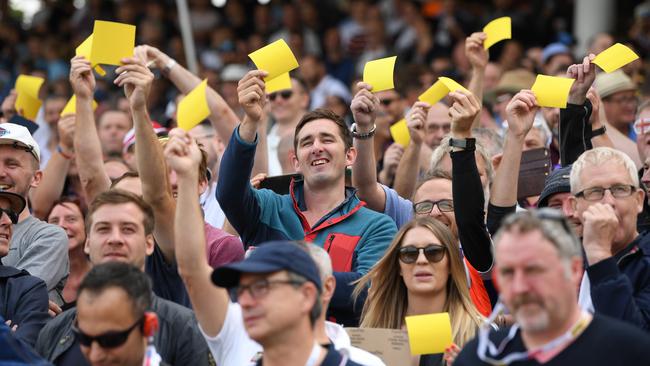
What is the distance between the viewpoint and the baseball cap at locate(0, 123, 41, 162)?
23.5 feet

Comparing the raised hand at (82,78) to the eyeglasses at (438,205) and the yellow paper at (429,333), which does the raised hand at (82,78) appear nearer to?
the eyeglasses at (438,205)

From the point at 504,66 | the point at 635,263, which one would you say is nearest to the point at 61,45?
the point at 504,66

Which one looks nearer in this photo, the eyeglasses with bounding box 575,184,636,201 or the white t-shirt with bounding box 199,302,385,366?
the white t-shirt with bounding box 199,302,385,366

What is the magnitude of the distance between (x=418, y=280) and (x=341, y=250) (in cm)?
64

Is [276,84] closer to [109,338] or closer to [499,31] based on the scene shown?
[499,31]

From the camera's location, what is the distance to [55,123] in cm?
1103

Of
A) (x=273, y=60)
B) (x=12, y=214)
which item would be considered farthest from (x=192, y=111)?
(x=12, y=214)

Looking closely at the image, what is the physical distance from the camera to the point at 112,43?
697 centimetres

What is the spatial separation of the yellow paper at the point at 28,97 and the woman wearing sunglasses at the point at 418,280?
3.94 m

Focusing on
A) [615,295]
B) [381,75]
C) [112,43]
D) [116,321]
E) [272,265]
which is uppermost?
[112,43]

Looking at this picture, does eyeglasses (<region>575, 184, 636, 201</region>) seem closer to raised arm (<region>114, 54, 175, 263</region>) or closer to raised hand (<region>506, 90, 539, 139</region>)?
raised hand (<region>506, 90, 539, 139</region>)

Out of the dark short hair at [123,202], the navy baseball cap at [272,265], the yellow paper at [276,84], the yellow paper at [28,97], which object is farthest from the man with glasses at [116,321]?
the yellow paper at [28,97]

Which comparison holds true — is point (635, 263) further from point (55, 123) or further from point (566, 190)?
point (55, 123)

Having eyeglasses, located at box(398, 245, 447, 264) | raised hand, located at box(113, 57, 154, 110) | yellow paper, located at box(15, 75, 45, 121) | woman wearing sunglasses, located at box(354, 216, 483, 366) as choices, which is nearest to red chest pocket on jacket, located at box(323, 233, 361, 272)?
woman wearing sunglasses, located at box(354, 216, 483, 366)
